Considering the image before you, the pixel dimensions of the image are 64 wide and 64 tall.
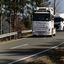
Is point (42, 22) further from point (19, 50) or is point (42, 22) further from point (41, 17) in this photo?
point (19, 50)

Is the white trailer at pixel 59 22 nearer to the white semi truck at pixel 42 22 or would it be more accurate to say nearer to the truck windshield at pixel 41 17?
the white semi truck at pixel 42 22

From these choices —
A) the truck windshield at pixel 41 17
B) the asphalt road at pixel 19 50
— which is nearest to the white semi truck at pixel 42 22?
the truck windshield at pixel 41 17

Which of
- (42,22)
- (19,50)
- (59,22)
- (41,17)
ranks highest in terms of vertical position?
(41,17)

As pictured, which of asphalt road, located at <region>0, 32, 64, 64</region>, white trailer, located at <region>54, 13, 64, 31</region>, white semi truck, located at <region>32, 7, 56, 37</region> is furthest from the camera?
white trailer, located at <region>54, 13, 64, 31</region>

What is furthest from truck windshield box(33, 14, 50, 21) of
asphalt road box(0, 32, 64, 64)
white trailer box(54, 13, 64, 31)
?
white trailer box(54, 13, 64, 31)

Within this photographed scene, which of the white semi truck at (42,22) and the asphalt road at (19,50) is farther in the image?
→ the white semi truck at (42,22)

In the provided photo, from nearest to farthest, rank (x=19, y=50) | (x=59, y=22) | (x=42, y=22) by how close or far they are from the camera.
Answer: (x=19, y=50), (x=42, y=22), (x=59, y=22)

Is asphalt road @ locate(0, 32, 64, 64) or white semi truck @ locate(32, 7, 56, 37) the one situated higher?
white semi truck @ locate(32, 7, 56, 37)

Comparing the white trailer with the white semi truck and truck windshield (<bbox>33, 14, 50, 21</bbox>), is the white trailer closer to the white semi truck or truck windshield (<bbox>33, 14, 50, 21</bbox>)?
the white semi truck

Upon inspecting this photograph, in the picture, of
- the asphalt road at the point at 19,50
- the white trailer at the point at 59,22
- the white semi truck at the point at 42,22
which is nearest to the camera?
the asphalt road at the point at 19,50

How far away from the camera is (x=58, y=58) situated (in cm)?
1070

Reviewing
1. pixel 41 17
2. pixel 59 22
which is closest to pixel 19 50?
pixel 41 17

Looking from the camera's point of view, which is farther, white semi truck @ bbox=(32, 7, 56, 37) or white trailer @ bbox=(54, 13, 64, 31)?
white trailer @ bbox=(54, 13, 64, 31)

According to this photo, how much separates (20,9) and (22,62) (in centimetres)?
3813
